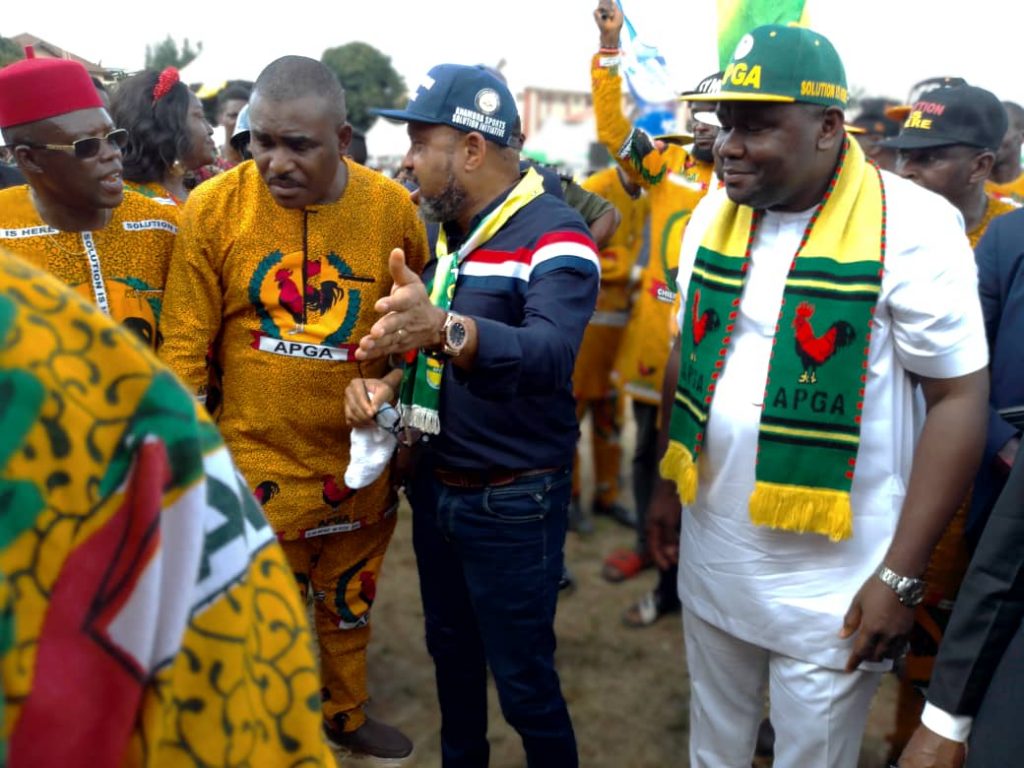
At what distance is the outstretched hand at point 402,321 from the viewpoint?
1.73 m

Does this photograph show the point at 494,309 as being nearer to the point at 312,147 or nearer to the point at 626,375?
the point at 312,147

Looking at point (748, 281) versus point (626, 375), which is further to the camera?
point (626, 375)

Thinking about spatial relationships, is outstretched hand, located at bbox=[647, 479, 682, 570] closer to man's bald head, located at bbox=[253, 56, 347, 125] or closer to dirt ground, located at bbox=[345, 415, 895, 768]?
dirt ground, located at bbox=[345, 415, 895, 768]

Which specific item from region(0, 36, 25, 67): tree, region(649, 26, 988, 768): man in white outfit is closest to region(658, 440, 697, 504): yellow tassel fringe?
region(649, 26, 988, 768): man in white outfit

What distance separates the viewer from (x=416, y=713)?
3492mm

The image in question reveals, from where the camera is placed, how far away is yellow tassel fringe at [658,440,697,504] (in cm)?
221

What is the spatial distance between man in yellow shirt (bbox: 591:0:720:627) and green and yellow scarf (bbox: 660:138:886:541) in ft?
5.67

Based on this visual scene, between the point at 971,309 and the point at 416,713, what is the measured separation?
2.56 metres

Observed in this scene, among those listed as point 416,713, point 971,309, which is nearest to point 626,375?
point 416,713

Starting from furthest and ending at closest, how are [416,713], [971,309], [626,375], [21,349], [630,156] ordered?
[626,375], [630,156], [416,713], [971,309], [21,349]

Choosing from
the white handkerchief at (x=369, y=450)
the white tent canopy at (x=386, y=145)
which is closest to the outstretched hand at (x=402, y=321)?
the white handkerchief at (x=369, y=450)

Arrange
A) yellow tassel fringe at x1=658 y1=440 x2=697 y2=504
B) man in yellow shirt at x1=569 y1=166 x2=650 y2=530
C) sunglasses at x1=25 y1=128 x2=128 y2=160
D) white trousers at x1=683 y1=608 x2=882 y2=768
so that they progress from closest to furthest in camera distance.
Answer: white trousers at x1=683 y1=608 x2=882 y2=768 < yellow tassel fringe at x1=658 y1=440 x2=697 y2=504 < sunglasses at x1=25 y1=128 x2=128 y2=160 < man in yellow shirt at x1=569 y1=166 x2=650 y2=530

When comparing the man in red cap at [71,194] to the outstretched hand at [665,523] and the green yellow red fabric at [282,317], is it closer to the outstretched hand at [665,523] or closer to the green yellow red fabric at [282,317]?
the green yellow red fabric at [282,317]

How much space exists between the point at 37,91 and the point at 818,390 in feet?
7.10
